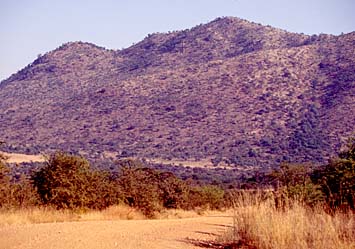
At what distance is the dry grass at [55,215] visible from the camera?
676 inches

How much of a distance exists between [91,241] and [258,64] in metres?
74.5

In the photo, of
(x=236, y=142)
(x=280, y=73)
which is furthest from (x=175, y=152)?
(x=280, y=73)

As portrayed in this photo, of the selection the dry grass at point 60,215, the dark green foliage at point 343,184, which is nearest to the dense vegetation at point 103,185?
the dark green foliage at point 343,184

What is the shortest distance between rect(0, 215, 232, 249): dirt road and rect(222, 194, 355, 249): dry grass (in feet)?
4.75

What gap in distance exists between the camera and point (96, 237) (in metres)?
13.2

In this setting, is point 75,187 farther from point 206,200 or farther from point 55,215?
point 206,200

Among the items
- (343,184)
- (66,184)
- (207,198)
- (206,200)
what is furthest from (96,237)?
(207,198)

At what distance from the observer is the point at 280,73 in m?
80.7

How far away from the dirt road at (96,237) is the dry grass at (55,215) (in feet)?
7.37

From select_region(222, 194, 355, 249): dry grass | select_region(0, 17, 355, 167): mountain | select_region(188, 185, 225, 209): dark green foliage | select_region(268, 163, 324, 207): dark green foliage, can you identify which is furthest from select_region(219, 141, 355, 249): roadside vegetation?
select_region(0, 17, 355, 167): mountain

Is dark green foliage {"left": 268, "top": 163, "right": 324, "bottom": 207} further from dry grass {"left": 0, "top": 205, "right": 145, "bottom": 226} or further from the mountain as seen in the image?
the mountain

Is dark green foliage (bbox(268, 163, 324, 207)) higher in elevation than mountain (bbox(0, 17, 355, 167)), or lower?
lower

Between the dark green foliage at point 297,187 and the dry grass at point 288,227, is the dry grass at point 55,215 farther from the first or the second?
the dry grass at point 288,227

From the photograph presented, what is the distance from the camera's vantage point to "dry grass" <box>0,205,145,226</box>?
1717 centimetres
